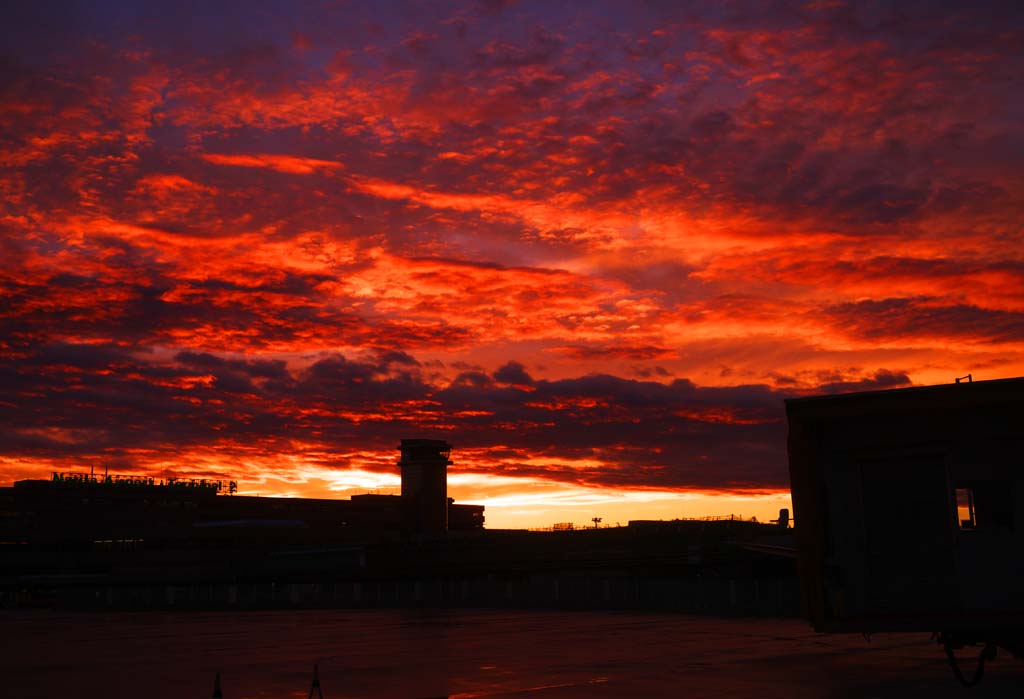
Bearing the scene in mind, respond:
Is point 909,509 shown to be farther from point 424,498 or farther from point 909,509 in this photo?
point 424,498

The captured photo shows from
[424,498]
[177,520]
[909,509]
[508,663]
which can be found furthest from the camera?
[424,498]

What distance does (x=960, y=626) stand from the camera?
15156 millimetres

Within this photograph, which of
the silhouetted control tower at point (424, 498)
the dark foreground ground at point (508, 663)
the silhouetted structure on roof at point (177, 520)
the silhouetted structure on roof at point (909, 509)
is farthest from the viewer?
the silhouetted control tower at point (424, 498)

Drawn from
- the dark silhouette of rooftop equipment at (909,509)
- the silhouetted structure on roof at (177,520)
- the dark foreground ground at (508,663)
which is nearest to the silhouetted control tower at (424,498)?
the silhouetted structure on roof at (177,520)

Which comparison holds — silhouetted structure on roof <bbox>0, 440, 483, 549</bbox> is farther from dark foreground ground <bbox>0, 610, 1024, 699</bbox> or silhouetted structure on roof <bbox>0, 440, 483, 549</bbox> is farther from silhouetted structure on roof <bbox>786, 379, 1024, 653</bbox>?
silhouetted structure on roof <bbox>786, 379, 1024, 653</bbox>

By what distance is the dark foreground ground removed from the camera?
19.8m

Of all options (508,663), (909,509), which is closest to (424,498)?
(508,663)

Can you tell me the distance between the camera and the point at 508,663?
25625mm

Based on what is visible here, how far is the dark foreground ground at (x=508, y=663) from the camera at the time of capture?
1978 cm

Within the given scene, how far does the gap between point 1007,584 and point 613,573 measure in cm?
10671

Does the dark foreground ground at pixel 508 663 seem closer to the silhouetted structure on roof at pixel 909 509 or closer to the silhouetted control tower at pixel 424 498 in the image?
the silhouetted structure on roof at pixel 909 509

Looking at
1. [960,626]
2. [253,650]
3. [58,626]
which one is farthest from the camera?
[58,626]

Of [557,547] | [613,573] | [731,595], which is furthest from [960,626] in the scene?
[557,547]

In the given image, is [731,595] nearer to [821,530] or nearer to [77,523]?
[821,530]
